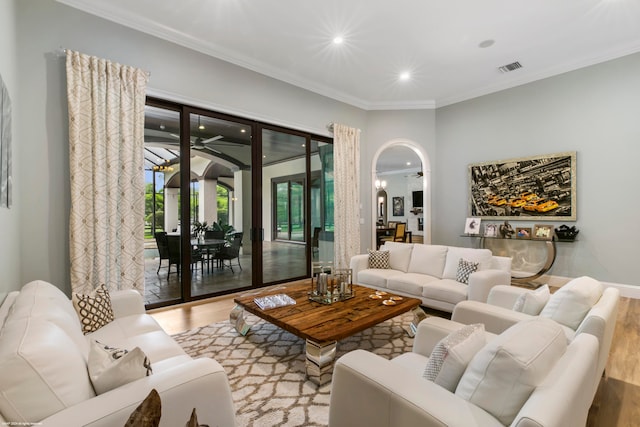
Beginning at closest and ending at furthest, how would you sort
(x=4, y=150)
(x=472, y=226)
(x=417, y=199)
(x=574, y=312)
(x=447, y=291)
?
(x=574, y=312) → (x=4, y=150) → (x=447, y=291) → (x=472, y=226) → (x=417, y=199)

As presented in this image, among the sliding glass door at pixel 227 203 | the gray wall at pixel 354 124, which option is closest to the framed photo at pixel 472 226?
the gray wall at pixel 354 124

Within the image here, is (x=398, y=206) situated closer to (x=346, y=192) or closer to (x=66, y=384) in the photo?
(x=346, y=192)

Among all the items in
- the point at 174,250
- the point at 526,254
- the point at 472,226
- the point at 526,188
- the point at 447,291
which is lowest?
the point at 447,291

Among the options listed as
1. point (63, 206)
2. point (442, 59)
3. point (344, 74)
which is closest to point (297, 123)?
point (344, 74)

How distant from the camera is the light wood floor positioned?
1.92 meters

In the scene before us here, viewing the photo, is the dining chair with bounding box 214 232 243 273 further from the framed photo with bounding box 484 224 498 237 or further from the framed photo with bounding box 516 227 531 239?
the framed photo with bounding box 516 227 531 239

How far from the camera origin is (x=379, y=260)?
4551 millimetres

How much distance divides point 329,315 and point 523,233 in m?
Answer: 4.27

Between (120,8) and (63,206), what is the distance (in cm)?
235

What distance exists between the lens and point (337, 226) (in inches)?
233

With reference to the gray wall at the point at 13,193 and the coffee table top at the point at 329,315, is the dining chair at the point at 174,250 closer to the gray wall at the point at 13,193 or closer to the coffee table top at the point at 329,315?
the gray wall at the point at 13,193

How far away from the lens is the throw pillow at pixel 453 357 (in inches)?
49.5

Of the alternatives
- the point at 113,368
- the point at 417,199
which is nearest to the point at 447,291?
the point at 113,368

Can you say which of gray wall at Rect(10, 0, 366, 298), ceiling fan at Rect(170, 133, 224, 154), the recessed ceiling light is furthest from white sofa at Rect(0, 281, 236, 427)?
the recessed ceiling light
